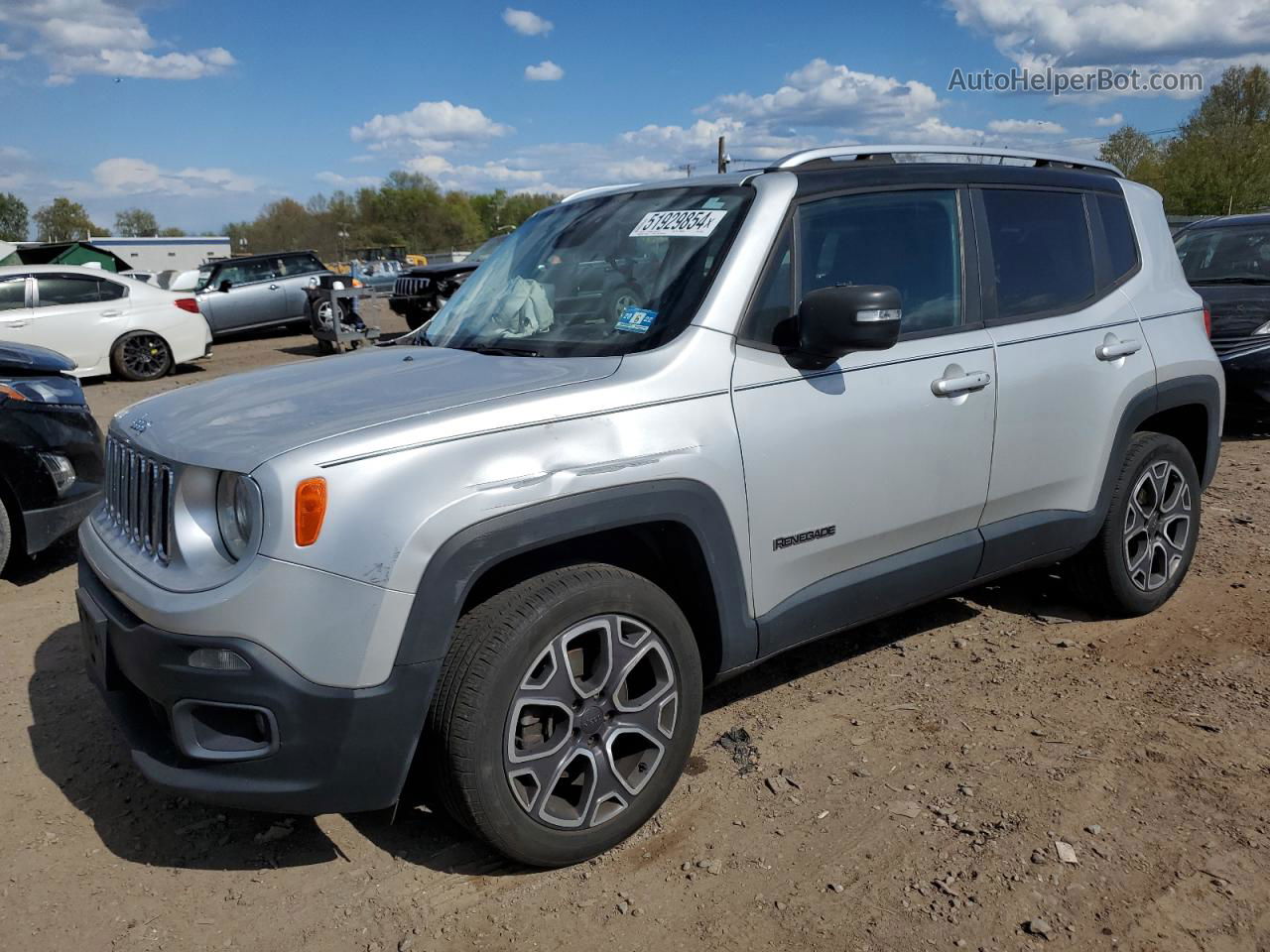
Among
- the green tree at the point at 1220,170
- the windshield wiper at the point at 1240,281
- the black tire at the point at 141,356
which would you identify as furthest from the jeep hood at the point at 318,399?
the green tree at the point at 1220,170

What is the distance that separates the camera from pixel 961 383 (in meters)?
3.50

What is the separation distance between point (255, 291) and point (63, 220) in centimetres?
9580

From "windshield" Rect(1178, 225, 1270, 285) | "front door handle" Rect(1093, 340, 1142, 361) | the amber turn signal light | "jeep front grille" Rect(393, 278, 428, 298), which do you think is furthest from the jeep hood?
"jeep front grille" Rect(393, 278, 428, 298)

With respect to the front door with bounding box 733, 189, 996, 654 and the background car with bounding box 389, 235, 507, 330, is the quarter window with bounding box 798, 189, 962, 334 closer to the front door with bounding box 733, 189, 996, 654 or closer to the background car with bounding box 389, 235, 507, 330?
the front door with bounding box 733, 189, 996, 654

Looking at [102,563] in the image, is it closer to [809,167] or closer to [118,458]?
[118,458]

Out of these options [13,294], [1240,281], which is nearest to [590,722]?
[1240,281]

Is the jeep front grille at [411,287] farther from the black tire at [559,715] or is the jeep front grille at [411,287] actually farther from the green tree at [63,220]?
the green tree at [63,220]

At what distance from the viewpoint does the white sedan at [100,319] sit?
12273mm

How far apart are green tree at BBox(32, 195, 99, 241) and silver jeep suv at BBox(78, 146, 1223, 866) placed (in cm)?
10288

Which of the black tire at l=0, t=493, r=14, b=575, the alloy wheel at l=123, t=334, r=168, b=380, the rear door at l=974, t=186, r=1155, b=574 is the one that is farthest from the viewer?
the alloy wheel at l=123, t=334, r=168, b=380

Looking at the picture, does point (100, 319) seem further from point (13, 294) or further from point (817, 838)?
Result: point (817, 838)

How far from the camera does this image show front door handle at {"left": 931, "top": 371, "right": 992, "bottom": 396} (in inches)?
136

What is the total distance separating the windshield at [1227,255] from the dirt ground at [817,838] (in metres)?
5.73

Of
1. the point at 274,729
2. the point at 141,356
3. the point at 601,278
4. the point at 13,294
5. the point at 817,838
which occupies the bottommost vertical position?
the point at 817,838
